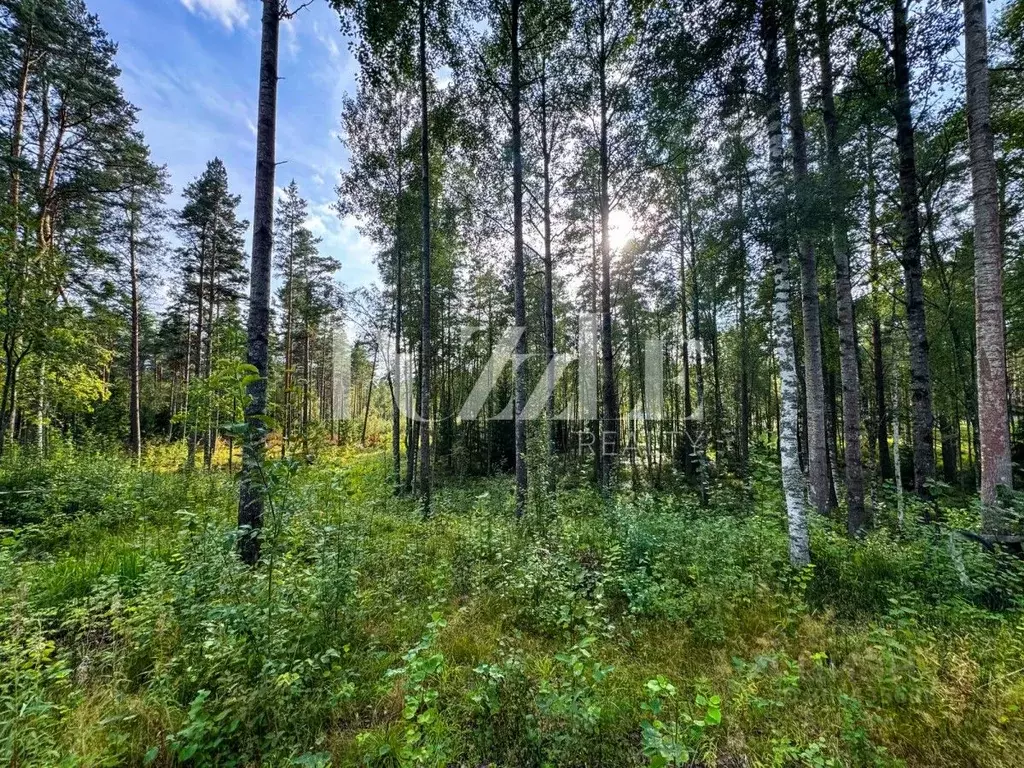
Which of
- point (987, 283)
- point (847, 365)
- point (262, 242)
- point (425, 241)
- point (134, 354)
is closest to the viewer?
point (987, 283)

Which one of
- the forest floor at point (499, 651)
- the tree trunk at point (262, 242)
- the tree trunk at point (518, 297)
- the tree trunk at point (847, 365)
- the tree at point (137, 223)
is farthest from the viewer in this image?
the tree at point (137, 223)

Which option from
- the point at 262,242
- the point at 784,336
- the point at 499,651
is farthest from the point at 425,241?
the point at 499,651

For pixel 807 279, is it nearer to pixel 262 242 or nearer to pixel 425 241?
pixel 425 241

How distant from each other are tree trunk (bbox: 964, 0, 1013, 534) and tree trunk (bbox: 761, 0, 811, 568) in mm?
1746

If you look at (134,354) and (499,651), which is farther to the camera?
(134,354)

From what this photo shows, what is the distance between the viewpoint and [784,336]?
4801mm

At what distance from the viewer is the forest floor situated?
7.02ft

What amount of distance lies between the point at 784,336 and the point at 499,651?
4.96m

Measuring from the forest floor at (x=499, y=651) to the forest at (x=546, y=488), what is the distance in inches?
1.2

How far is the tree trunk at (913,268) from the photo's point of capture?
19.5ft

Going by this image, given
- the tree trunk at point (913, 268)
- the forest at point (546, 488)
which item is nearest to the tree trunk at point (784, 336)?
the forest at point (546, 488)

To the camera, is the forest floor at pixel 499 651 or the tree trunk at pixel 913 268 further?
the tree trunk at pixel 913 268

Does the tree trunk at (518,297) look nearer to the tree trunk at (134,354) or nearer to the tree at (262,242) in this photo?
the tree at (262,242)

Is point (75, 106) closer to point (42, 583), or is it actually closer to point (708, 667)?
point (42, 583)
